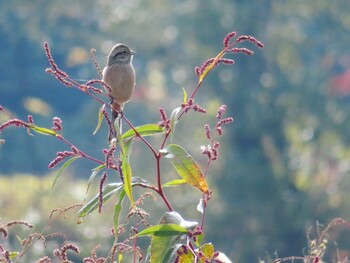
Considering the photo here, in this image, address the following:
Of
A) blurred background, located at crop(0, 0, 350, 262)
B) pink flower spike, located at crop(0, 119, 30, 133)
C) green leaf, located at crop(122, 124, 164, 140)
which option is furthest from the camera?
blurred background, located at crop(0, 0, 350, 262)

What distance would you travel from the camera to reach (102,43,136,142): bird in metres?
4.26

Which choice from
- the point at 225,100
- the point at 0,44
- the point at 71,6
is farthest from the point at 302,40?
the point at 0,44

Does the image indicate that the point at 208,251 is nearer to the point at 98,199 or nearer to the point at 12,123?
the point at 98,199

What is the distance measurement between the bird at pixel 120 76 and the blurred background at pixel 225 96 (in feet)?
34.3

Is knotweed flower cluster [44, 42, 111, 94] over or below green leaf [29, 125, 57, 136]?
over

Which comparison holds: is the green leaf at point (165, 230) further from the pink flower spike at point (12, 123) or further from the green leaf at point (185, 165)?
the pink flower spike at point (12, 123)

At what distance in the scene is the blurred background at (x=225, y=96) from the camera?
648 inches

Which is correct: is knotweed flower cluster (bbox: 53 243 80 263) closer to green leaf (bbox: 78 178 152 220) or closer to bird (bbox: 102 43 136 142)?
green leaf (bbox: 78 178 152 220)

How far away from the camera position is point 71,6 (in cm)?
2122

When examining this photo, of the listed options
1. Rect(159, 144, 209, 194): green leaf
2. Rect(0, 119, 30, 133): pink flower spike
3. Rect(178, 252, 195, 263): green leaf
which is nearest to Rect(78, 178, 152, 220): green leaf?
Rect(159, 144, 209, 194): green leaf

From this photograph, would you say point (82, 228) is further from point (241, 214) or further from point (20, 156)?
point (20, 156)

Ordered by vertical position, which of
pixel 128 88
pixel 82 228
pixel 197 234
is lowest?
pixel 197 234

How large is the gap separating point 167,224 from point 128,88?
1955 mm

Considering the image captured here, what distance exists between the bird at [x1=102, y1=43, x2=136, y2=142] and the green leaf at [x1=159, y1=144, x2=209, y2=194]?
5.16 ft
